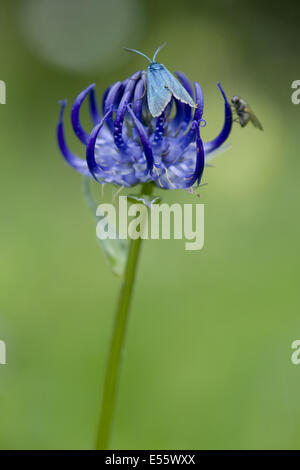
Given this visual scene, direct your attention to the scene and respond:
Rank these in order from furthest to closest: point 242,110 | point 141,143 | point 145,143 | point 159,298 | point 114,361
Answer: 1. point 159,298
2. point 242,110
3. point 114,361
4. point 141,143
5. point 145,143

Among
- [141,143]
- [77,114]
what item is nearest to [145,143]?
[141,143]

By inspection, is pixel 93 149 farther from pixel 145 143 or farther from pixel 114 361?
pixel 114 361

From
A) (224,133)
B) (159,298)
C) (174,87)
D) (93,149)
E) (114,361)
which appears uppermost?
(174,87)

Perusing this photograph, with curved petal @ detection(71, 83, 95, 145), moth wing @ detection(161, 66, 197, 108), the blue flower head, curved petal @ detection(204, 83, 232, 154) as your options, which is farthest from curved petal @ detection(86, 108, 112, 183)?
curved petal @ detection(204, 83, 232, 154)

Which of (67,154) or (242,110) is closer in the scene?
(67,154)

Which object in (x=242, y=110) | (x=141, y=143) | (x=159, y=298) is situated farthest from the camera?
(x=159, y=298)

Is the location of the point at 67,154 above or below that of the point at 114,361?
above

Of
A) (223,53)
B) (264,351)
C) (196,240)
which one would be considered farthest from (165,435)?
(223,53)
